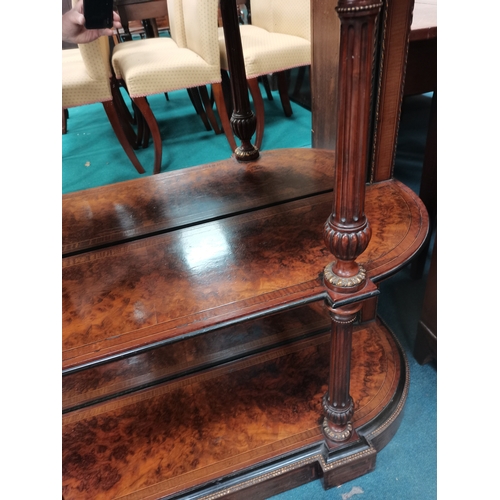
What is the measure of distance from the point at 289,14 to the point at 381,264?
1.66 m

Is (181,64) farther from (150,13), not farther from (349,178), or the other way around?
(349,178)

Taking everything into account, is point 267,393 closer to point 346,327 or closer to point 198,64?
point 346,327

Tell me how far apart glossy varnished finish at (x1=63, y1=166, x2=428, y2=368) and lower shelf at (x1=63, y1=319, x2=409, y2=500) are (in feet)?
0.93

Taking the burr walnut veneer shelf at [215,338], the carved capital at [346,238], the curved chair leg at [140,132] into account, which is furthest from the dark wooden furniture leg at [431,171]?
the curved chair leg at [140,132]

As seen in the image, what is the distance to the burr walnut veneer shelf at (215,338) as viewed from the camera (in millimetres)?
616

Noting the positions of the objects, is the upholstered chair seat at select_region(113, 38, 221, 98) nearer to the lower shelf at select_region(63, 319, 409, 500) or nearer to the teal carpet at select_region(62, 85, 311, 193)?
the teal carpet at select_region(62, 85, 311, 193)

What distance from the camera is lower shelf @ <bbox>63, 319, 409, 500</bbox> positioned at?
701mm

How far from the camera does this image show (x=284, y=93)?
236cm

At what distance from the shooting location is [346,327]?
60 cm

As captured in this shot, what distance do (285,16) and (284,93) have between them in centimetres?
48

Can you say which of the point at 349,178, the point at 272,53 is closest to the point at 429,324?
the point at 349,178

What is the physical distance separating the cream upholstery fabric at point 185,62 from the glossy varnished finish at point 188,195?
827mm

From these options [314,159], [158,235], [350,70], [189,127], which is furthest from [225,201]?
[189,127]

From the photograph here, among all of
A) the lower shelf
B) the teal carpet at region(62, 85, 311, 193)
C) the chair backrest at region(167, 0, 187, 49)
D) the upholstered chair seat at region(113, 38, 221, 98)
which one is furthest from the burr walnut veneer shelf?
the chair backrest at region(167, 0, 187, 49)
